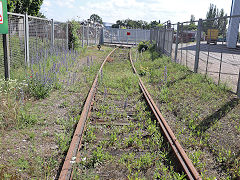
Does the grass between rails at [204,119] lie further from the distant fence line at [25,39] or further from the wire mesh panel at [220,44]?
the distant fence line at [25,39]

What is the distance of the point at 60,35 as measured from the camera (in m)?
16.9

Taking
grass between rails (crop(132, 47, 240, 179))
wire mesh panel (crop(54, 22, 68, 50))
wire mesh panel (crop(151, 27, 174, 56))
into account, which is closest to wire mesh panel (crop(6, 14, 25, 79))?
wire mesh panel (crop(54, 22, 68, 50))

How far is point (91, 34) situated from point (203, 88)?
78.0 feet

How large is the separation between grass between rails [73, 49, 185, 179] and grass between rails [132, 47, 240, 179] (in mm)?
502

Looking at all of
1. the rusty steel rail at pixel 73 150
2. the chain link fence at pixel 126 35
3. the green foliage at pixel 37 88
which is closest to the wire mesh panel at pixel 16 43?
the green foliage at pixel 37 88

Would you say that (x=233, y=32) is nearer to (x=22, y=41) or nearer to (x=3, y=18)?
(x=3, y=18)

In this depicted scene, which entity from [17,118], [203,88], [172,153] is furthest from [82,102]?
[203,88]

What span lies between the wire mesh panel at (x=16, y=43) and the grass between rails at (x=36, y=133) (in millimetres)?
2655

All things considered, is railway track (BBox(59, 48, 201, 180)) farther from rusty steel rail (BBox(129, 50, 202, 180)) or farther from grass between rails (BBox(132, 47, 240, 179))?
grass between rails (BBox(132, 47, 240, 179))

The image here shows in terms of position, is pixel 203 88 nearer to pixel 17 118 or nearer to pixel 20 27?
pixel 17 118

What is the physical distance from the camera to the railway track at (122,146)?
3600mm

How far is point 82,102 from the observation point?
671 centimetres

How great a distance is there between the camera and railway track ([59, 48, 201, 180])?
11.8 feet

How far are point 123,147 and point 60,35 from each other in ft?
45.3
